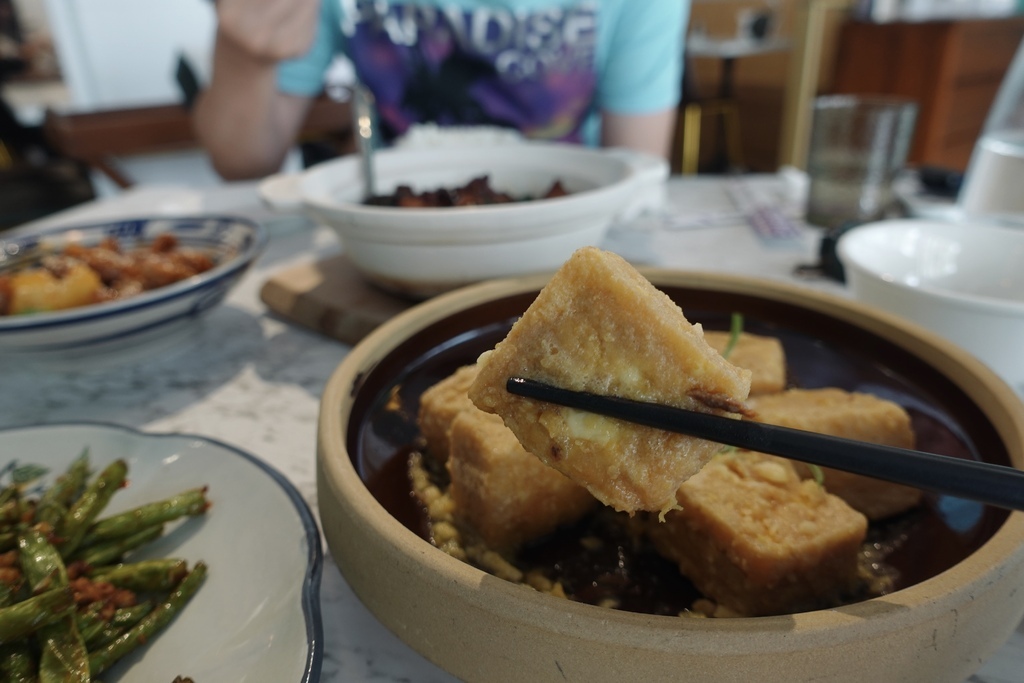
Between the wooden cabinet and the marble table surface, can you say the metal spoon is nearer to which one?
the marble table surface

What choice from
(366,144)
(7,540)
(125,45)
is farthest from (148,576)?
(125,45)

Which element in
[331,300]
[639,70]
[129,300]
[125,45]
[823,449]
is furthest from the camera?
[125,45]

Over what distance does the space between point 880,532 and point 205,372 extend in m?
1.00

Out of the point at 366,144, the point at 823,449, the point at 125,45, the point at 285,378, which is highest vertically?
the point at 125,45

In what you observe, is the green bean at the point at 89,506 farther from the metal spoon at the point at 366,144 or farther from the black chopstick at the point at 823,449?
the metal spoon at the point at 366,144

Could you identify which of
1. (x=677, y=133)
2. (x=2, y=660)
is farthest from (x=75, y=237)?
(x=677, y=133)

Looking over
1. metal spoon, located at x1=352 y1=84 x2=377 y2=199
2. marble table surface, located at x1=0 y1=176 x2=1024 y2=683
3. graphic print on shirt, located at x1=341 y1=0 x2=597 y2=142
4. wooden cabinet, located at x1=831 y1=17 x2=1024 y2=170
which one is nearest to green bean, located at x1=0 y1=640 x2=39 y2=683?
marble table surface, located at x1=0 y1=176 x2=1024 y2=683

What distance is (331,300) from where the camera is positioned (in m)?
1.11

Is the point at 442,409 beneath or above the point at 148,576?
above

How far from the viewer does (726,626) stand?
0.37 metres

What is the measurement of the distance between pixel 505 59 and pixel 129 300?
1.36 m

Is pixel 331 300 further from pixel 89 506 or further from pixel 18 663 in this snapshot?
pixel 18 663

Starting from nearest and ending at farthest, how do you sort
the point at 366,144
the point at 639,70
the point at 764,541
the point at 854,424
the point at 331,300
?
the point at 764,541 < the point at 854,424 < the point at 331,300 < the point at 366,144 < the point at 639,70

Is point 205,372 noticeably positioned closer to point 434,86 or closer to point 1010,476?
point 1010,476
